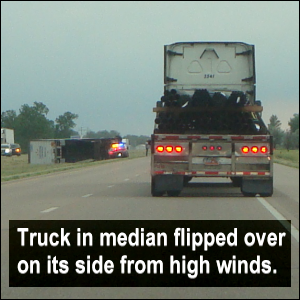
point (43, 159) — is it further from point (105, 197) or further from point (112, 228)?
point (112, 228)

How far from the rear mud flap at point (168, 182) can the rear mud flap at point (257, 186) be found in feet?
5.68

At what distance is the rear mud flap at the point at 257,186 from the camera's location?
17250 millimetres

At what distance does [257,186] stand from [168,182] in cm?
242

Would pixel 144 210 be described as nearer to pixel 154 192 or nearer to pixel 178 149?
pixel 178 149

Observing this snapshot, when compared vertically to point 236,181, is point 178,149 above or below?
above

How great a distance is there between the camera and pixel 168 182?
17266mm

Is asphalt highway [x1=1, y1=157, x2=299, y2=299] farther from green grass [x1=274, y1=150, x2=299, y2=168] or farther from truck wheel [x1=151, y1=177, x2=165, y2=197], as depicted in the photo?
green grass [x1=274, y1=150, x2=299, y2=168]

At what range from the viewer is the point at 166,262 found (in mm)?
7730

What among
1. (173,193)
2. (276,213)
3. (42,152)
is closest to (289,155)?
(173,193)

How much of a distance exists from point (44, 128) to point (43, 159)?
3724 mm

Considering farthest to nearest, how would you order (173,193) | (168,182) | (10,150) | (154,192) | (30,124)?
(173,193)
(154,192)
(168,182)
(10,150)
(30,124)

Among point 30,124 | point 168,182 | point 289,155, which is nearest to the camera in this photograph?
point 30,124

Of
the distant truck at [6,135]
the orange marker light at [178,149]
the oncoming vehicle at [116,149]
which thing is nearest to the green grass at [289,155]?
the orange marker light at [178,149]

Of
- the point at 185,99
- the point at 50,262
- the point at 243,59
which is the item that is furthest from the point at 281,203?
the point at 50,262
